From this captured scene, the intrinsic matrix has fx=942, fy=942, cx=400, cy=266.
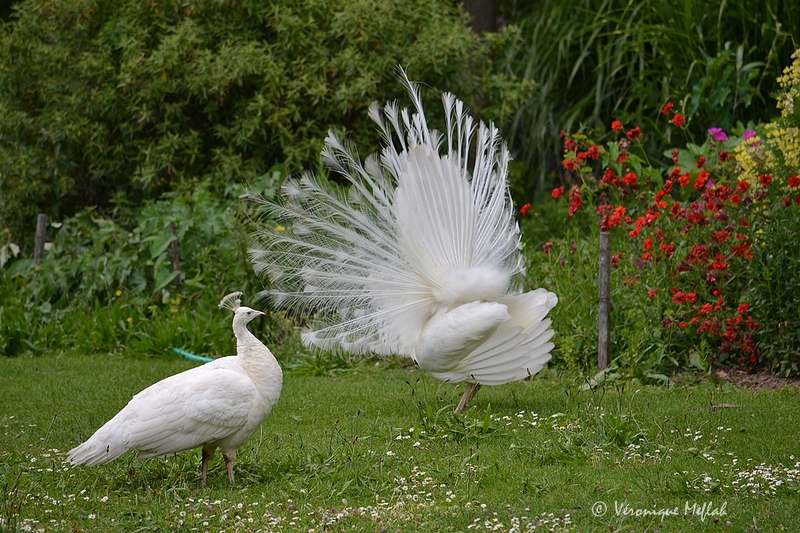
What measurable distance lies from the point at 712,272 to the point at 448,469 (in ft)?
10.3

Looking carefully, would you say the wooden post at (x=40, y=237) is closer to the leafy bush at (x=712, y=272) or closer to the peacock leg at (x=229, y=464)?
the leafy bush at (x=712, y=272)

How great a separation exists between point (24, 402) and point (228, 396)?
290 centimetres

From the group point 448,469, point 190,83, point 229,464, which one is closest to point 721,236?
point 448,469

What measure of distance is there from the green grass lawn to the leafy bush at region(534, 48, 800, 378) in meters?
0.46

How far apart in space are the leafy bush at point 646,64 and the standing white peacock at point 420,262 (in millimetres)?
3761

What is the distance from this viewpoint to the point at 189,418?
14.4 feet

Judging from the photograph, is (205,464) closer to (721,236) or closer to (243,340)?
(243,340)

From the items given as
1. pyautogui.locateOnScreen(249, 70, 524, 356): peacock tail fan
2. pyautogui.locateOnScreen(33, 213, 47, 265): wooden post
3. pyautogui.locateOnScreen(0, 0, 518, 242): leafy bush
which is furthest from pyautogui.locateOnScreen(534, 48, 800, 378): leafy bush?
pyautogui.locateOnScreen(33, 213, 47, 265): wooden post

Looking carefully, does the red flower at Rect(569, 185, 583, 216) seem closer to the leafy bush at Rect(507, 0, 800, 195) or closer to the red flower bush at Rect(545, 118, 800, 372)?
the red flower bush at Rect(545, 118, 800, 372)

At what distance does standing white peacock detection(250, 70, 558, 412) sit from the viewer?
5914 mm

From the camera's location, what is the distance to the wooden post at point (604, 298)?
7094mm

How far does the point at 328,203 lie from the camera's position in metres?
6.55

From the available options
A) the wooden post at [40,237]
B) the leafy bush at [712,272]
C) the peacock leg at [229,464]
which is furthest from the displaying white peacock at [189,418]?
the wooden post at [40,237]

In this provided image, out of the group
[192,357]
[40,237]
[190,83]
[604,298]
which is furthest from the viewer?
[190,83]
